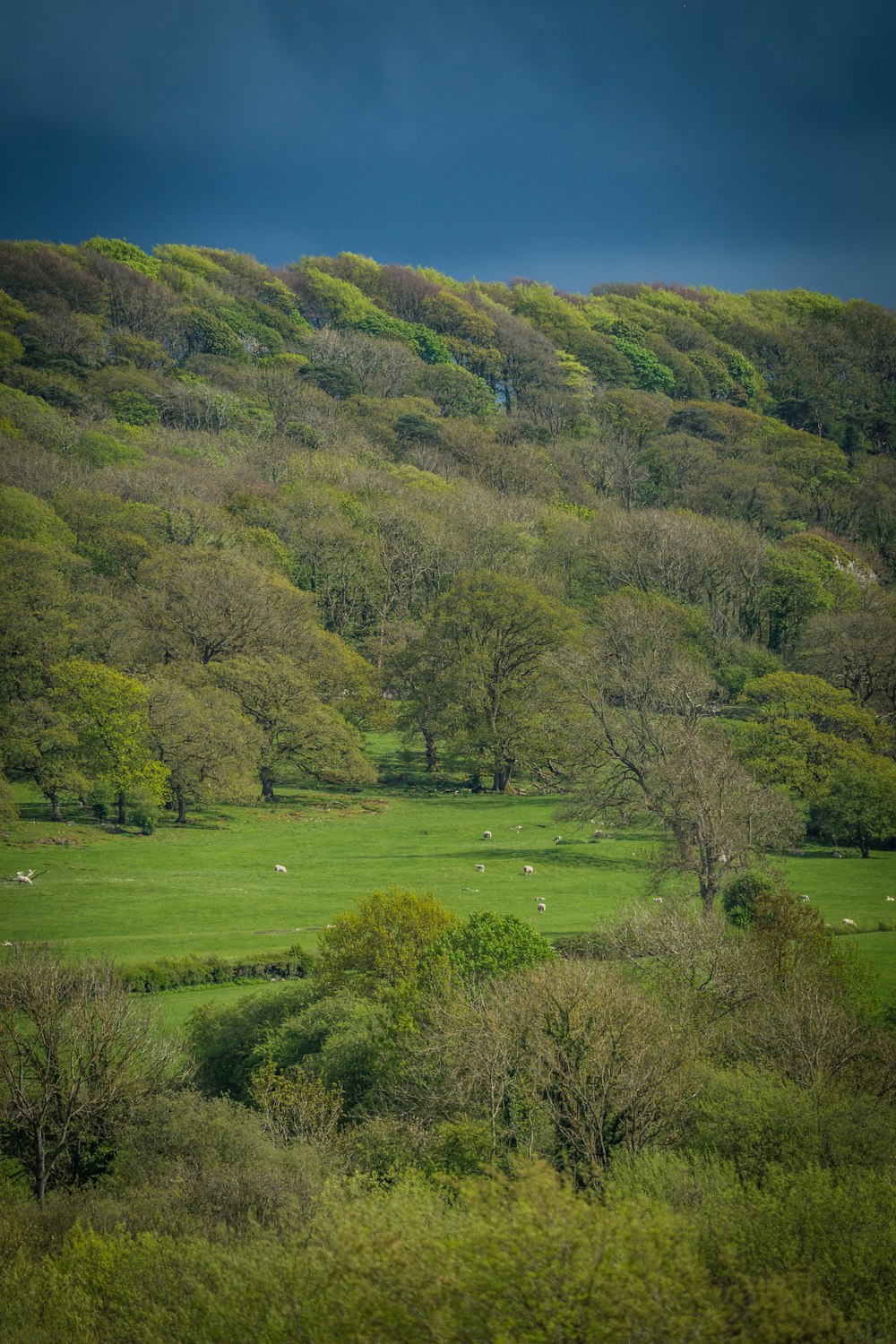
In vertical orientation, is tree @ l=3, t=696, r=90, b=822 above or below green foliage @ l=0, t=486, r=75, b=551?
below

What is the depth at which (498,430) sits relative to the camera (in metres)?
145

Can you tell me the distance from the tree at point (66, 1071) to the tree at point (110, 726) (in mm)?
29393

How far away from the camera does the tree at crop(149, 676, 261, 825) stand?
61.0 m

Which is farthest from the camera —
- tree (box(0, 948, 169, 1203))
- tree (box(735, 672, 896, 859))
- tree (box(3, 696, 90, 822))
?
tree (box(735, 672, 896, 859))

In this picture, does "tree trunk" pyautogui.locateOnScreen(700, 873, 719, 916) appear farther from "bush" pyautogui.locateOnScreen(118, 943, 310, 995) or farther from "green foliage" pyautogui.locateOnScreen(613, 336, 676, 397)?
"green foliage" pyautogui.locateOnScreen(613, 336, 676, 397)

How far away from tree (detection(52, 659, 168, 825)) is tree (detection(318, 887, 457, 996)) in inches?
1078

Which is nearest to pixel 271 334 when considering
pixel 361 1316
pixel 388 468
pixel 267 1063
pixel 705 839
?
pixel 388 468

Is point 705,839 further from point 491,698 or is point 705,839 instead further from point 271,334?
point 271,334

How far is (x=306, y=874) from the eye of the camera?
169 ft

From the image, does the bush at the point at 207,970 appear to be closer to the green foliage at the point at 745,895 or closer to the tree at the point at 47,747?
the green foliage at the point at 745,895

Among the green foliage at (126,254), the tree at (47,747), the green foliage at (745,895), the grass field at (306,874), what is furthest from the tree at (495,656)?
the green foliage at (126,254)

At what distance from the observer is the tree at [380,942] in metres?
32.6

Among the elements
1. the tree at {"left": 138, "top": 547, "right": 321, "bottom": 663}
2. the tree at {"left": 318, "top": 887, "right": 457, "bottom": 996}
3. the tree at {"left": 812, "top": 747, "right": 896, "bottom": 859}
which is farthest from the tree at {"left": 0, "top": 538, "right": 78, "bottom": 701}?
the tree at {"left": 812, "top": 747, "right": 896, "bottom": 859}

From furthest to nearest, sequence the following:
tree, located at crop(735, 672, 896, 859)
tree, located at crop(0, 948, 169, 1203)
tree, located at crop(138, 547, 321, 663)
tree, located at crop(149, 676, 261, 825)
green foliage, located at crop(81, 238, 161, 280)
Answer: green foliage, located at crop(81, 238, 161, 280)
tree, located at crop(138, 547, 321, 663)
tree, located at crop(149, 676, 261, 825)
tree, located at crop(735, 672, 896, 859)
tree, located at crop(0, 948, 169, 1203)
